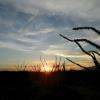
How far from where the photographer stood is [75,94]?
7777 mm

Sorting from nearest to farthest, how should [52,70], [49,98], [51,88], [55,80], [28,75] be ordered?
1. [49,98]
2. [52,70]
3. [51,88]
4. [55,80]
5. [28,75]

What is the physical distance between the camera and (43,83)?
1008cm

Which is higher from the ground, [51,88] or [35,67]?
[35,67]

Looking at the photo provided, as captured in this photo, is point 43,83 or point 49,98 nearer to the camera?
point 49,98

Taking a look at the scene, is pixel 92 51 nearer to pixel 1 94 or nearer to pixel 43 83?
pixel 1 94

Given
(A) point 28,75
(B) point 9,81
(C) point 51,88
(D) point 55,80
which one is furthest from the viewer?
(A) point 28,75

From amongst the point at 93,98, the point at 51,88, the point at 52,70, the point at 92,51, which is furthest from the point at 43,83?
the point at 92,51

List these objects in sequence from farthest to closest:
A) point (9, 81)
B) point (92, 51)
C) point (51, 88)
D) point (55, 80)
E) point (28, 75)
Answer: point (28, 75)
point (9, 81)
point (55, 80)
point (51, 88)
point (92, 51)

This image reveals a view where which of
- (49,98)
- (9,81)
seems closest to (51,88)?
(49,98)

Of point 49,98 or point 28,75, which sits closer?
point 49,98

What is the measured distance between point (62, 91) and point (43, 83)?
2.31 metres

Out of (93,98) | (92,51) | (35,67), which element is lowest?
(93,98)

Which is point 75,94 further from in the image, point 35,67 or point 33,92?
point 35,67

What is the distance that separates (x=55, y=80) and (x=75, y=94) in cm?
182
